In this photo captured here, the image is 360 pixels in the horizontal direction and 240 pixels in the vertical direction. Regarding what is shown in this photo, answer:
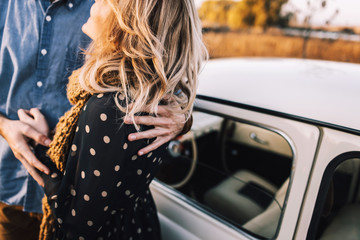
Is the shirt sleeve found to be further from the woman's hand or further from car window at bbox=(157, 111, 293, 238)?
car window at bbox=(157, 111, 293, 238)

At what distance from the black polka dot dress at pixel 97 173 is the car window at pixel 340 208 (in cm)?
77

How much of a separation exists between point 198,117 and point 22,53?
1.42 meters

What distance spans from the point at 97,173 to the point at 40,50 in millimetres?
819

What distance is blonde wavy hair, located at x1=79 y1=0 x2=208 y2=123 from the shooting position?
930 mm

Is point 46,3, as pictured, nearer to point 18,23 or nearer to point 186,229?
point 18,23

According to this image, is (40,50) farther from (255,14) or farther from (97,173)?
(255,14)

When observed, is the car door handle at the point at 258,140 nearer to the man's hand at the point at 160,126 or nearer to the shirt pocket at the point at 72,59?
the man's hand at the point at 160,126

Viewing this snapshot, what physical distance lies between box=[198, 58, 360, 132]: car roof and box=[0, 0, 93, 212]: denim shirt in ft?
2.60

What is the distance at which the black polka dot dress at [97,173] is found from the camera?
0.90 m

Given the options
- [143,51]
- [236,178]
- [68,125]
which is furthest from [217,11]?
[68,125]

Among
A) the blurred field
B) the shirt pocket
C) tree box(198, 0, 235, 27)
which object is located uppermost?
tree box(198, 0, 235, 27)

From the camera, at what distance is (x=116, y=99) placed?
0.89 metres

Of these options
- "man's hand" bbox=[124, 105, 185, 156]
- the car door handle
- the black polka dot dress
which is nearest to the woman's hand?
the black polka dot dress

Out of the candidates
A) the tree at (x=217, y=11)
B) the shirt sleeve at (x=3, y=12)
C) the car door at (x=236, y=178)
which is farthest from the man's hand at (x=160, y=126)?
the tree at (x=217, y=11)
